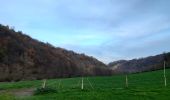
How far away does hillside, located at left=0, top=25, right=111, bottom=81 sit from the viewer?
3823 inches

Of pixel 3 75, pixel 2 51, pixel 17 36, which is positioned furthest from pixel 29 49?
pixel 3 75

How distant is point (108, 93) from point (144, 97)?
3260 mm

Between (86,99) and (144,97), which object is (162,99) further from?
(86,99)

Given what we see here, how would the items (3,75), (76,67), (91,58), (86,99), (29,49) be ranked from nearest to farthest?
1. (86,99)
2. (3,75)
3. (29,49)
4. (76,67)
5. (91,58)

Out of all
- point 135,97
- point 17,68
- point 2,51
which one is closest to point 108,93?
point 135,97

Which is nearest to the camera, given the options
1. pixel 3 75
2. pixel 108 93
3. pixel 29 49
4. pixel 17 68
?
pixel 108 93

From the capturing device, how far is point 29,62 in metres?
112

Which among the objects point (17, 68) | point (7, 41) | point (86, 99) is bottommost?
point (86, 99)

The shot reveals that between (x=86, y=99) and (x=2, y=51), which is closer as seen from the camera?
(x=86, y=99)

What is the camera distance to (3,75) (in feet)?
280

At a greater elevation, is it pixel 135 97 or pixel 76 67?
pixel 76 67

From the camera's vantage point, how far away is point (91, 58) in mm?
174875

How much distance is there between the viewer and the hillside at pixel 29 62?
97.1 meters

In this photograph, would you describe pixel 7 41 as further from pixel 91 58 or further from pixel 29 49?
pixel 91 58
